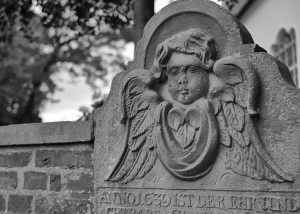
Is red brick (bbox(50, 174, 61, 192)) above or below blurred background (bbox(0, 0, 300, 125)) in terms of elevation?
below

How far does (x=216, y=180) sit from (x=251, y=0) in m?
8.55

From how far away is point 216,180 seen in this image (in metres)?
2.49

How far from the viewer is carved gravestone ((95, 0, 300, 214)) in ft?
7.63

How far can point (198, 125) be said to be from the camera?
8.36 ft

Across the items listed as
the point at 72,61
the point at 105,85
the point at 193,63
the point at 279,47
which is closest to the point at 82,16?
the point at 193,63

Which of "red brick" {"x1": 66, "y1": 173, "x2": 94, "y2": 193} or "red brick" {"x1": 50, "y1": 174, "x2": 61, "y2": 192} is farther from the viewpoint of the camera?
"red brick" {"x1": 50, "y1": 174, "x2": 61, "y2": 192}

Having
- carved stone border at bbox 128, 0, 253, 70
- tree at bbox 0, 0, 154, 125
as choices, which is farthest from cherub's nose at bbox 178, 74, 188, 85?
tree at bbox 0, 0, 154, 125

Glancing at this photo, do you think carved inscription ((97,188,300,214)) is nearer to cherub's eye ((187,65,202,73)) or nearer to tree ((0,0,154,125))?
cherub's eye ((187,65,202,73))

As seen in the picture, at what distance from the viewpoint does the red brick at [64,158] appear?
3.14m

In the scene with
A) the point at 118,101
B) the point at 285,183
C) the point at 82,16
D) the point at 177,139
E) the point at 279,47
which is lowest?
the point at 285,183

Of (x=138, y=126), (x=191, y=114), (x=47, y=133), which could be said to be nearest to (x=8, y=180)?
(x=47, y=133)

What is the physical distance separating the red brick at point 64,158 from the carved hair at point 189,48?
37.2 inches

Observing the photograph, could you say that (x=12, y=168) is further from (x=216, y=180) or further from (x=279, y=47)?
(x=279, y=47)

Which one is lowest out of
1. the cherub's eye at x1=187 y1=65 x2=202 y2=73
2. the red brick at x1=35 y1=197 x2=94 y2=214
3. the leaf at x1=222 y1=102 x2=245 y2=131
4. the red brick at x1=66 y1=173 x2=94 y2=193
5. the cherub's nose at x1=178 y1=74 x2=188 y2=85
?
the red brick at x1=35 y1=197 x2=94 y2=214
